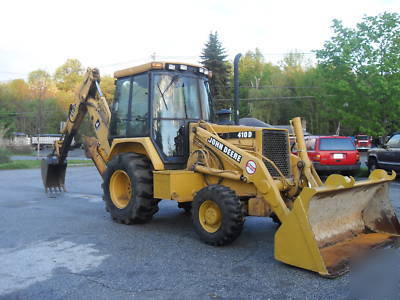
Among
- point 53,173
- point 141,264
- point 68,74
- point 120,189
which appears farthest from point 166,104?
point 68,74

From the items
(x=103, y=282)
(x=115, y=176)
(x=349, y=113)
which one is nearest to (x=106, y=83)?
(x=349, y=113)

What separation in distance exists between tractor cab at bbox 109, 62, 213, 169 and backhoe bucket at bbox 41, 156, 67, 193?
393 centimetres

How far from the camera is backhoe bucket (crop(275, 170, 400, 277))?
4.84 meters

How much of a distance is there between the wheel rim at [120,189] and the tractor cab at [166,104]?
78 cm

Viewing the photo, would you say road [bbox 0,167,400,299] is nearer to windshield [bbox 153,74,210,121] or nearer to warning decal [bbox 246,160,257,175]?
warning decal [bbox 246,160,257,175]

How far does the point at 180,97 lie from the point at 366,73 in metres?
13.1

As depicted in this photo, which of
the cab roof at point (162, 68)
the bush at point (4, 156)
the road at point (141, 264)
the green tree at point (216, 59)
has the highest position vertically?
the green tree at point (216, 59)

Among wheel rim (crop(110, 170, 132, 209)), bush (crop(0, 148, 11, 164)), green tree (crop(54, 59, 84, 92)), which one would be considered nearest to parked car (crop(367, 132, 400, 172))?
wheel rim (crop(110, 170, 132, 209))

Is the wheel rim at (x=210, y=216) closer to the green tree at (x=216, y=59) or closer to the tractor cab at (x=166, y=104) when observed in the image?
the tractor cab at (x=166, y=104)

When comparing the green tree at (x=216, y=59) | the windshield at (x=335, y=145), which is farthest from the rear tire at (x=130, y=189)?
the green tree at (x=216, y=59)

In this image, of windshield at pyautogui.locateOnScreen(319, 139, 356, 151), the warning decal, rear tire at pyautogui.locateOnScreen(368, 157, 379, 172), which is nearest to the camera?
the warning decal

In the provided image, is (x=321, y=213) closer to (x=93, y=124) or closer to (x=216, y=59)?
(x=93, y=124)

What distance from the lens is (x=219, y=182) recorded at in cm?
659

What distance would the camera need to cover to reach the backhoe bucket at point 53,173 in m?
11.0
